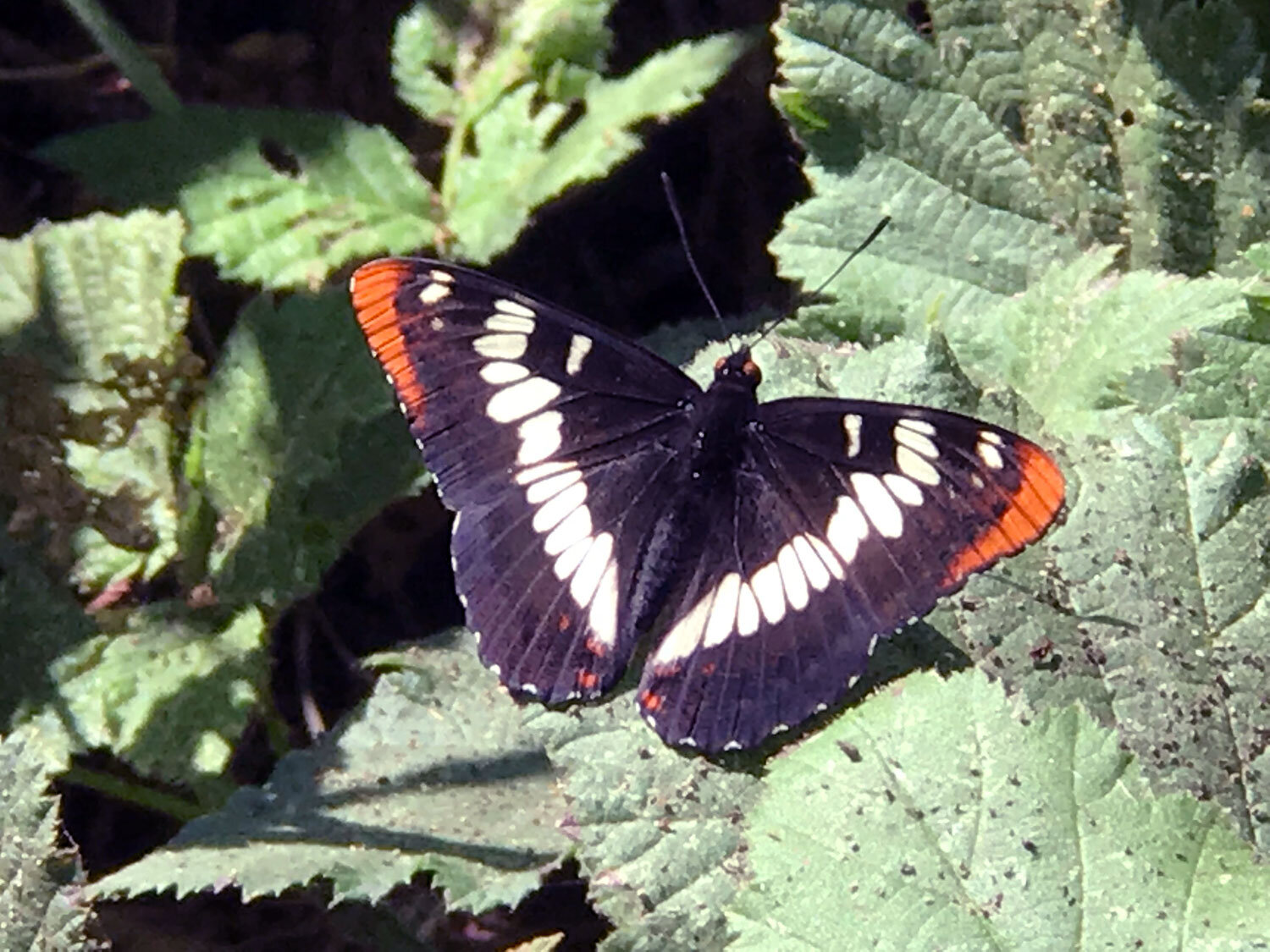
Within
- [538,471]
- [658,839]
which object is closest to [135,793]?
[538,471]

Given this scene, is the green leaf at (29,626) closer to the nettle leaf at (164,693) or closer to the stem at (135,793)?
the nettle leaf at (164,693)

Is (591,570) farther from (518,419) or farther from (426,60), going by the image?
(426,60)

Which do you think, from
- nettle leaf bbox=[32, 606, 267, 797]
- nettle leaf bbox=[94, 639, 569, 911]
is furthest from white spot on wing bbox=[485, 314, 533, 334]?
nettle leaf bbox=[32, 606, 267, 797]

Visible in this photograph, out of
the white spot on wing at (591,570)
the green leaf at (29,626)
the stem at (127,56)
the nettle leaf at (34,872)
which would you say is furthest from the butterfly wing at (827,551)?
the stem at (127,56)

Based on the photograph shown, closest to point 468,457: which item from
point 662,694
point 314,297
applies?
point 662,694

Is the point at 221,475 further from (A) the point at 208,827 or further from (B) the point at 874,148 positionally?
(B) the point at 874,148
